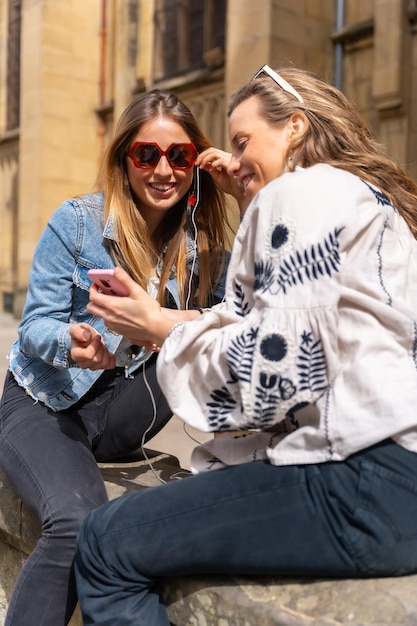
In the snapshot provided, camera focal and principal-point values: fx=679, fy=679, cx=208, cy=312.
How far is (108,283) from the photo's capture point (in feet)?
6.04

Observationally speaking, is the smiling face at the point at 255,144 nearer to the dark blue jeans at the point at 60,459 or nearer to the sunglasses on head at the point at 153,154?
the sunglasses on head at the point at 153,154

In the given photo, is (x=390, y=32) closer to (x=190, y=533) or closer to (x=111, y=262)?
(x=111, y=262)

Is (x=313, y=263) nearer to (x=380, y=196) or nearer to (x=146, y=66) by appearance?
(x=380, y=196)

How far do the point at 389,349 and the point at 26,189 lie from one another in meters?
12.7

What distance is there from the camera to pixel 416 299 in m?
1.64

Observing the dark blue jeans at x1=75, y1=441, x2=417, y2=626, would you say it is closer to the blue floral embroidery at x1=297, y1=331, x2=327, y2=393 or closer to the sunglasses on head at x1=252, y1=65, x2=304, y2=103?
the blue floral embroidery at x1=297, y1=331, x2=327, y2=393

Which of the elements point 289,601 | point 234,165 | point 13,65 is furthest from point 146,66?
point 289,601

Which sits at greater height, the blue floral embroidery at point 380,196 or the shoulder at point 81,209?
the shoulder at point 81,209

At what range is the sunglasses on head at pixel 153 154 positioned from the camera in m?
2.60

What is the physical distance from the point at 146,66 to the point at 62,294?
10.2 meters

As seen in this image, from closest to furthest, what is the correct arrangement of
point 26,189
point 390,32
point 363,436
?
point 363,436, point 390,32, point 26,189

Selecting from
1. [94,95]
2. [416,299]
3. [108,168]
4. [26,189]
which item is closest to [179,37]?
[94,95]

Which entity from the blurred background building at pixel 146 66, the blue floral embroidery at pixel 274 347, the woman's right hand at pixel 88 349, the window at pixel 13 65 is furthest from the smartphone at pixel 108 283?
the window at pixel 13 65

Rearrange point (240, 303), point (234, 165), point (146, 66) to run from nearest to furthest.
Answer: point (240, 303)
point (234, 165)
point (146, 66)
